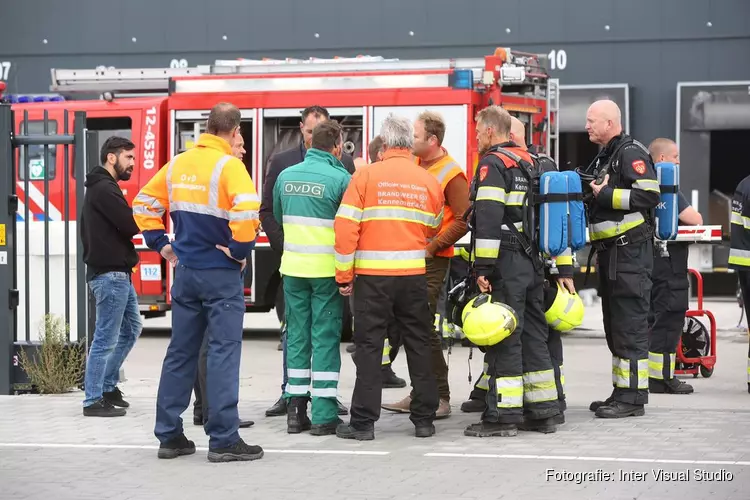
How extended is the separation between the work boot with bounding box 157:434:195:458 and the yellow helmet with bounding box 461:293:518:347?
6.02 feet

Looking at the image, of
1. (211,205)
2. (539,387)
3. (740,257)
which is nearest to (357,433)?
(539,387)

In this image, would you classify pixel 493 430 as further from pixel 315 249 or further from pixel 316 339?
pixel 315 249

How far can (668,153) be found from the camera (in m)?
10.6

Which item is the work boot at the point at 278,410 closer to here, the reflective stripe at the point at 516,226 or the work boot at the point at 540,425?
the work boot at the point at 540,425

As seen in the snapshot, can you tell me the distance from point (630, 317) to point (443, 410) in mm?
1424

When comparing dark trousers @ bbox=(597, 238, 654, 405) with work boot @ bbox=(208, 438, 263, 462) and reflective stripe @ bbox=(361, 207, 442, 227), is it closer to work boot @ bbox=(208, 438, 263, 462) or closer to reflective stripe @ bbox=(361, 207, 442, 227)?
reflective stripe @ bbox=(361, 207, 442, 227)

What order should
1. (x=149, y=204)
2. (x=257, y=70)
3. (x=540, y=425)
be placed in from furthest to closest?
(x=257, y=70), (x=540, y=425), (x=149, y=204)

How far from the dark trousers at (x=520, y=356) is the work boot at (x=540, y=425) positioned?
46 mm

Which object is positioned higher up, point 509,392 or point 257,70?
point 257,70

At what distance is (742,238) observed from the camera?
34.6 ft

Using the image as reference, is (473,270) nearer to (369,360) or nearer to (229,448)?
(369,360)

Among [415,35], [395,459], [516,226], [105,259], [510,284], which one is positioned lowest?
[395,459]

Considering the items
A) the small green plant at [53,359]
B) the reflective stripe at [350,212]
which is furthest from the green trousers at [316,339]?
the small green plant at [53,359]

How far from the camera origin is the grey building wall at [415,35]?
19.5 meters
